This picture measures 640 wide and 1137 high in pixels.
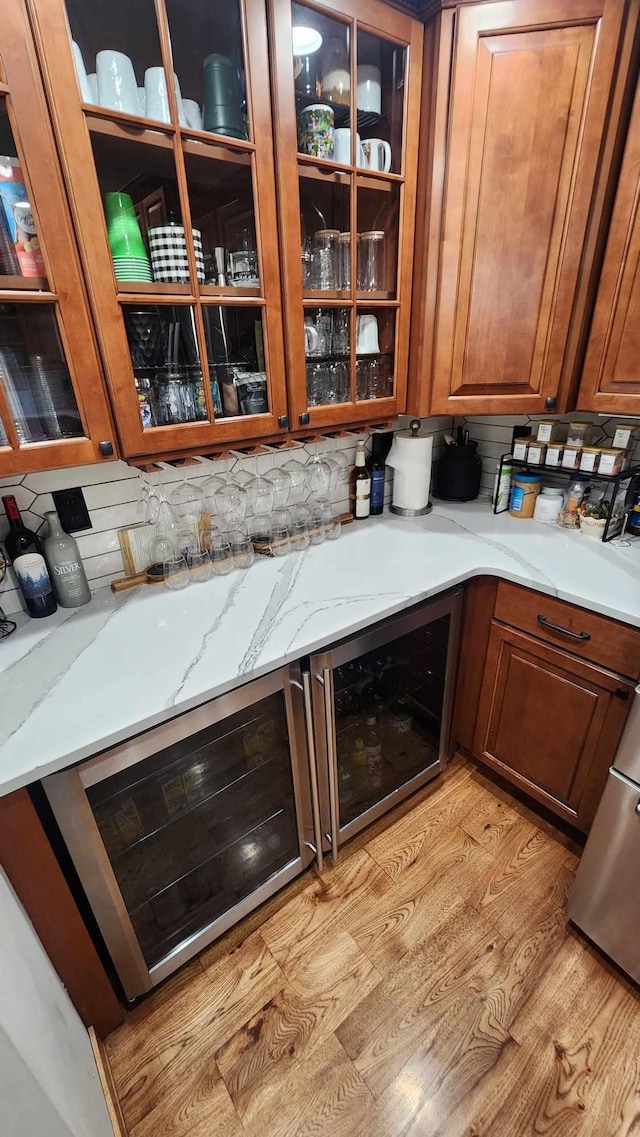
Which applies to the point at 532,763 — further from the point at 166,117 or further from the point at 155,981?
the point at 166,117

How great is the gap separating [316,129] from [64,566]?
1255mm

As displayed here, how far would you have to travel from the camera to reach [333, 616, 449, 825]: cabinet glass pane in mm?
1471

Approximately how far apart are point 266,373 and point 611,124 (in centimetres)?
106

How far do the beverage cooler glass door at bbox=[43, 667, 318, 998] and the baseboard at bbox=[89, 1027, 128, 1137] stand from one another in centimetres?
11

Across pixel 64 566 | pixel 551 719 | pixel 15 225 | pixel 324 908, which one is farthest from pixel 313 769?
pixel 15 225

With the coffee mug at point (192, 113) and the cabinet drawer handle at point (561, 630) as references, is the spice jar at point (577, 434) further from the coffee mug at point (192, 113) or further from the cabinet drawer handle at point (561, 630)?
the coffee mug at point (192, 113)

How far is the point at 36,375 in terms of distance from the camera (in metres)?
0.97

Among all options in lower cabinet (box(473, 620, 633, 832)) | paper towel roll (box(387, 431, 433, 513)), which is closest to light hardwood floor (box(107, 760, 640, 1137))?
lower cabinet (box(473, 620, 633, 832))

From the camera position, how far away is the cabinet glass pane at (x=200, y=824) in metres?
1.13

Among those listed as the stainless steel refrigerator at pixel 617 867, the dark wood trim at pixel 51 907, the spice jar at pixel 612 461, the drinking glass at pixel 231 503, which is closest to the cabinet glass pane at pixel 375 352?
the drinking glass at pixel 231 503

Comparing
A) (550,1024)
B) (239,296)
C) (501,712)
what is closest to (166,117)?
(239,296)

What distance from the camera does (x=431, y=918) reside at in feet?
4.58

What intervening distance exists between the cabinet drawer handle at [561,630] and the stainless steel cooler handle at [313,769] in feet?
2.34

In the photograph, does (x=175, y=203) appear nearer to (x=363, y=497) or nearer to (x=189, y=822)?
(x=363, y=497)
